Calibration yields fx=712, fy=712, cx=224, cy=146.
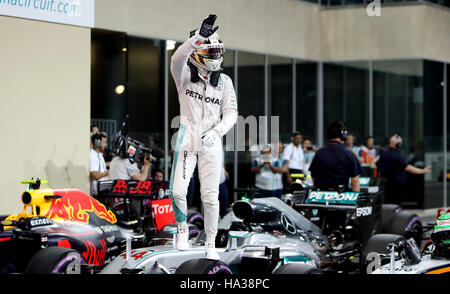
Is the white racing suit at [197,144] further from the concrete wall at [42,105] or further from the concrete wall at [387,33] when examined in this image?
the concrete wall at [387,33]

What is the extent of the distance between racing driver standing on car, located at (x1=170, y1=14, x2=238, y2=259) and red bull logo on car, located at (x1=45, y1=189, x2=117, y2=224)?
2005 mm

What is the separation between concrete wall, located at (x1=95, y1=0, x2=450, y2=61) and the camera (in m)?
15.0

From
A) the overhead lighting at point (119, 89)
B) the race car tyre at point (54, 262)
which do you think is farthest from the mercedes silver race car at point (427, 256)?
the overhead lighting at point (119, 89)

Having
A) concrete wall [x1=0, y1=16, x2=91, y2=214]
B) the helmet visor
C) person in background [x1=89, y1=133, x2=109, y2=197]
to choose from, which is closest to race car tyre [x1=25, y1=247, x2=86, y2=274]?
the helmet visor

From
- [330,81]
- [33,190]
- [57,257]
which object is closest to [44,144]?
[33,190]

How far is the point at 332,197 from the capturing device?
8.77 meters

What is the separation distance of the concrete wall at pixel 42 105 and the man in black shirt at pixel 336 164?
426 cm

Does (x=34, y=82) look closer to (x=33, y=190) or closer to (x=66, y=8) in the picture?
(x=66, y=8)

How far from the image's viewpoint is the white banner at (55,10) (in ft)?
33.8

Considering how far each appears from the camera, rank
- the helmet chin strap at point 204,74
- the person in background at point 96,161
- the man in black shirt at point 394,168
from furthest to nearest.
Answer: the man in black shirt at point 394,168
the person in background at point 96,161
the helmet chin strap at point 204,74

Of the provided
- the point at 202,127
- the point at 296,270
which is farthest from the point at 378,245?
the point at 202,127

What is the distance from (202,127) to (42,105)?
19.4 feet

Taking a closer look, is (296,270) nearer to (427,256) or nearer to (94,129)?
(427,256)
